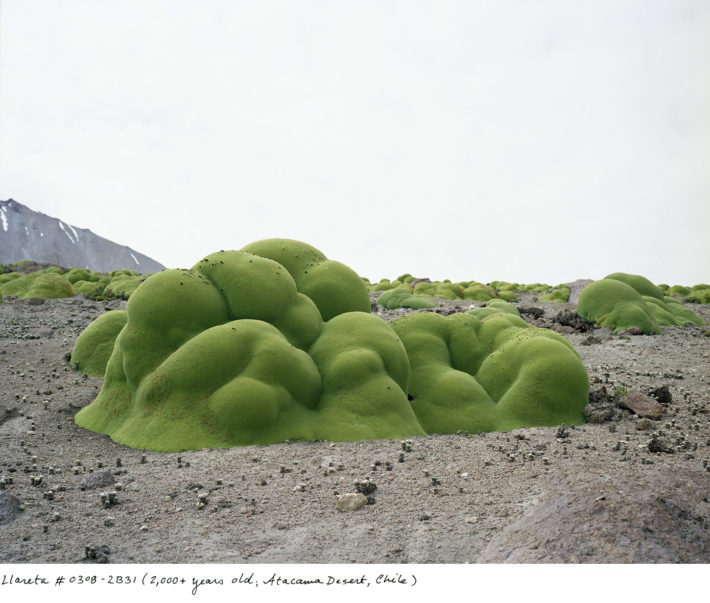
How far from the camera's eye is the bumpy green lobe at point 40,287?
27.2 metres

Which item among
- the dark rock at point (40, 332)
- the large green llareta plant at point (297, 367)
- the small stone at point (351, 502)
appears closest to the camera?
the small stone at point (351, 502)

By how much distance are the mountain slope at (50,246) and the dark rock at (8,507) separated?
175 m

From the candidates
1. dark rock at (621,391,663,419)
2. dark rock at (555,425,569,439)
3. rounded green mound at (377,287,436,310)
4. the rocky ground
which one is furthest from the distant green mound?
dark rock at (621,391,663,419)

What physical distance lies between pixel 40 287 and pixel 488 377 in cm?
2453

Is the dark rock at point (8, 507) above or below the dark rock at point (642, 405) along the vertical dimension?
below

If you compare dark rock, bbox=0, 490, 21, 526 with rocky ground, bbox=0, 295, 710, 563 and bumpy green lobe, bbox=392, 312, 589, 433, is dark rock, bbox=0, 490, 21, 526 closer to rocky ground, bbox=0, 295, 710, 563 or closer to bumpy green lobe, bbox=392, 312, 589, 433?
rocky ground, bbox=0, 295, 710, 563

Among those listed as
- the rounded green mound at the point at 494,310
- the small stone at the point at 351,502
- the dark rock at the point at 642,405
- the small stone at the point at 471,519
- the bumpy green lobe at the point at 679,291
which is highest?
the bumpy green lobe at the point at 679,291

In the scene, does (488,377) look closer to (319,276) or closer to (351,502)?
(319,276)

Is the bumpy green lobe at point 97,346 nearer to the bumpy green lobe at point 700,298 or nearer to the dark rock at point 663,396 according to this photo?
the dark rock at point 663,396

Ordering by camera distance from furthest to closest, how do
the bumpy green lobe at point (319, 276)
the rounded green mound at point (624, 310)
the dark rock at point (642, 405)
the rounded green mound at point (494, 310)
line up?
the rounded green mound at point (624, 310) → the rounded green mound at point (494, 310) → the bumpy green lobe at point (319, 276) → the dark rock at point (642, 405)

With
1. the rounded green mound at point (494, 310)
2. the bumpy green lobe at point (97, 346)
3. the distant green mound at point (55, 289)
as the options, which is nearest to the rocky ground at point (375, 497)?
the bumpy green lobe at point (97, 346)

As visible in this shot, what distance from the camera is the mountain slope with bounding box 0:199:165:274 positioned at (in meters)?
176

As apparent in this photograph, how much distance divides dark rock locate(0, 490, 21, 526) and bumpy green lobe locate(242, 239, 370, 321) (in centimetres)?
Answer: 671
